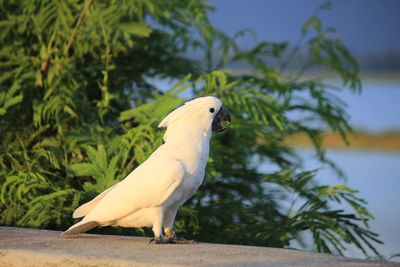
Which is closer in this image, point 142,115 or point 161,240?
point 161,240

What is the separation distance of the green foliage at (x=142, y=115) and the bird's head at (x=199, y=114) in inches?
22.1

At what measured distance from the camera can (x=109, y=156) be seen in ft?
11.0

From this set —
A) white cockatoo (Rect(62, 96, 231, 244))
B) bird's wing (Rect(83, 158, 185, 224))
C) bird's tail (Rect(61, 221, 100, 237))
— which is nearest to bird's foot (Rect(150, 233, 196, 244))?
white cockatoo (Rect(62, 96, 231, 244))

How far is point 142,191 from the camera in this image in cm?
238

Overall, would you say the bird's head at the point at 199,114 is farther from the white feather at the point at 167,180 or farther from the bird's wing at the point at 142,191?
the bird's wing at the point at 142,191

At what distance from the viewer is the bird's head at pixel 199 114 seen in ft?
8.13

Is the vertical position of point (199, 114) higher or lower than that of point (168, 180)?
higher

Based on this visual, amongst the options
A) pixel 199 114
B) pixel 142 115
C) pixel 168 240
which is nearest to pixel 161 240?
pixel 168 240

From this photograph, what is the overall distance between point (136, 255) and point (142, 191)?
301 mm

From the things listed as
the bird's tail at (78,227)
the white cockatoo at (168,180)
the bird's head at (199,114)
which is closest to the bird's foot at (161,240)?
the white cockatoo at (168,180)

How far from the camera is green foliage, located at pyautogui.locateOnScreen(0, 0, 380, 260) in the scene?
330 cm

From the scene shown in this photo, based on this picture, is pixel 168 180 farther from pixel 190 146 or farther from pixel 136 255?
pixel 136 255

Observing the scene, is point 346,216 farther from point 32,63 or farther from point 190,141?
point 32,63

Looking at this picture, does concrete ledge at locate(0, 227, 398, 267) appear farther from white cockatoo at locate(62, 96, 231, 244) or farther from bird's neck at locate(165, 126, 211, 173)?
bird's neck at locate(165, 126, 211, 173)
